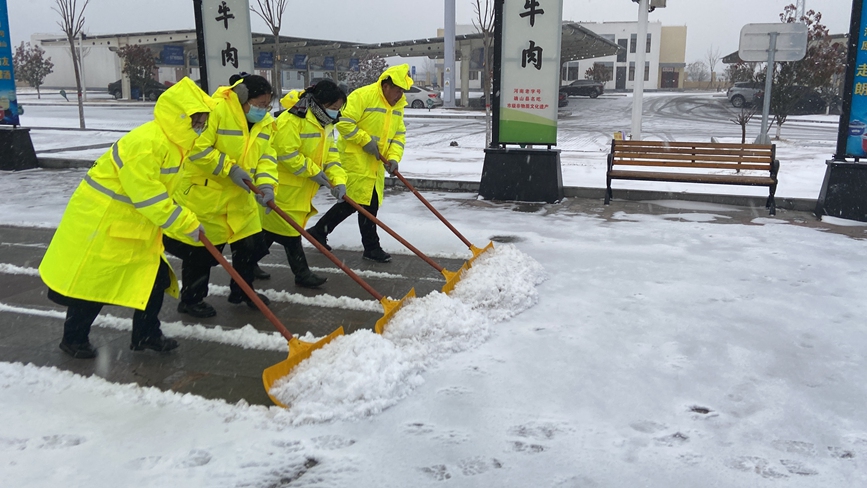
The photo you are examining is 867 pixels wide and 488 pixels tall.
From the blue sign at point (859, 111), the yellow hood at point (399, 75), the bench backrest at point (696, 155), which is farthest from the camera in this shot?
the bench backrest at point (696, 155)

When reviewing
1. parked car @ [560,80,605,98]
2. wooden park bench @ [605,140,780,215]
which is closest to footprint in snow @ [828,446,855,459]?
wooden park bench @ [605,140,780,215]

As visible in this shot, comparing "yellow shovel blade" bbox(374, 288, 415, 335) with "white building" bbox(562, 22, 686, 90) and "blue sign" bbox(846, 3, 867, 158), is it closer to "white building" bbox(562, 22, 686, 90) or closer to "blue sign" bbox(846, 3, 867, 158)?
"blue sign" bbox(846, 3, 867, 158)

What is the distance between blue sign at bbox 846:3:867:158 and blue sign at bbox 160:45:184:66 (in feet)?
121

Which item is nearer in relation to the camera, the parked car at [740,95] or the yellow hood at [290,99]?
the yellow hood at [290,99]

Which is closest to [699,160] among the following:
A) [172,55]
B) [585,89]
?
[585,89]

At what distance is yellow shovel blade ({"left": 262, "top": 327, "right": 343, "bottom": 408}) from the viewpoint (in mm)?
3102

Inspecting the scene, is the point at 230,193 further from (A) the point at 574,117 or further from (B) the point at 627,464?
(A) the point at 574,117

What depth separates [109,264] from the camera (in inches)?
128

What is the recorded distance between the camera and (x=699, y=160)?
26.8 ft

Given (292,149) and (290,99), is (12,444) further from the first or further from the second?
(290,99)

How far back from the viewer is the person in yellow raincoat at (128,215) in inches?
124

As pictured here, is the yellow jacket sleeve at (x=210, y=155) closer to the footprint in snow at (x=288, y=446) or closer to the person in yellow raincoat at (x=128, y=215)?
the person in yellow raincoat at (x=128, y=215)

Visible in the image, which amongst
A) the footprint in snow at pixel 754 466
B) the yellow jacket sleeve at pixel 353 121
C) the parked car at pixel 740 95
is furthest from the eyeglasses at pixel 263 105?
the parked car at pixel 740 95

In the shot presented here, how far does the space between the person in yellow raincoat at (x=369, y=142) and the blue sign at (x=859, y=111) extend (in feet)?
16.7
